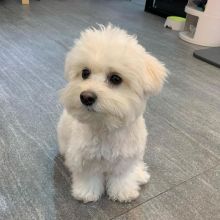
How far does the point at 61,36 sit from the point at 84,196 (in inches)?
87.1

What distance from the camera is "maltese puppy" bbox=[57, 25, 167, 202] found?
972 millimetres

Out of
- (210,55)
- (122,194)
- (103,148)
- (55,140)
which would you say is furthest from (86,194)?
(210,55)

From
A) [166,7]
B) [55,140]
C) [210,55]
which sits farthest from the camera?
[166,7]

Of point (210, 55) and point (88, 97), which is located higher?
point (88, 97)

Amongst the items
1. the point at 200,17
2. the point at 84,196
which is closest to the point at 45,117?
the point at 84,196

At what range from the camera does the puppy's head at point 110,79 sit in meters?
0.97

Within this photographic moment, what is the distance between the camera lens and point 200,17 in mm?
3252

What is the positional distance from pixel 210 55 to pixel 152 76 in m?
2.20

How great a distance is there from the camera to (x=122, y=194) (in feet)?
4.36

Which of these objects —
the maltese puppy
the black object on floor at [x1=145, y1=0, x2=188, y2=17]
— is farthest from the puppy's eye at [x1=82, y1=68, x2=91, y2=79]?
the black object on floor at [x1=145, y1=0, x2=188, y2=17]

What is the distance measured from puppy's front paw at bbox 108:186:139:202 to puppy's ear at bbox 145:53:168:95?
51 centimetres

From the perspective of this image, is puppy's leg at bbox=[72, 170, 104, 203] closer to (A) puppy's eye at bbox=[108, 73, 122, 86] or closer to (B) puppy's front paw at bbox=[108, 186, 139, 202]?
(B) puppy's front paw at bbox=[108, 186, 139, 202]

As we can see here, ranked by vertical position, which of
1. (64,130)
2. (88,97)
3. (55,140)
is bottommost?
(55,140)

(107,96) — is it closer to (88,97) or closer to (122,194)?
(88,97)
